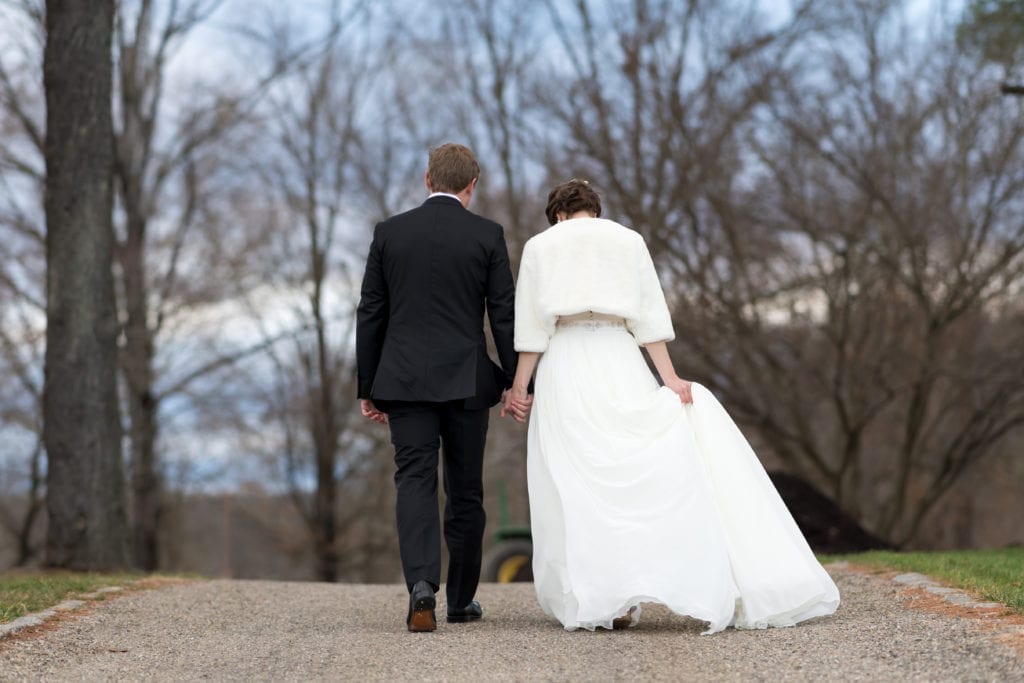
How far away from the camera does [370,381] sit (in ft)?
18.6

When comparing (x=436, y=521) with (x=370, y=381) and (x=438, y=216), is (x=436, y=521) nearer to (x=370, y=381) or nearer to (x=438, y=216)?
(x=370, y=381)

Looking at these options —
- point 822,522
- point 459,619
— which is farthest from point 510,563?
point 459,619

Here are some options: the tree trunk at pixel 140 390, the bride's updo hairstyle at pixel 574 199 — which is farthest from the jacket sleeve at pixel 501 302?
the tree trunk at pixel 140 390

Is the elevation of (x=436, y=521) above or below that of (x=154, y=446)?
below

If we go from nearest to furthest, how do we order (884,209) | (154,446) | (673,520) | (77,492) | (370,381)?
(673,520), (370,381), (77,492), (884,209), (154,446)

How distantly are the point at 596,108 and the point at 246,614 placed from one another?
39.0ft

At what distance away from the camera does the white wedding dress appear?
5172mm

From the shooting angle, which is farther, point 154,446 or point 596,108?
point 154,446

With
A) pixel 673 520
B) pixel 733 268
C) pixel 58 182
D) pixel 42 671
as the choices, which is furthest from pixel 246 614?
A: pixel 733 268

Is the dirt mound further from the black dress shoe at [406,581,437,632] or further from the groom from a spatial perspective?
the black dress shoe at [406,581,437,632]

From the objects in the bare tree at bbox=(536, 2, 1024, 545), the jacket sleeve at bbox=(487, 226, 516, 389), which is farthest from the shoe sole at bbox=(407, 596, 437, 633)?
the bare tree at bbox=(536, 2, 1024, 545)

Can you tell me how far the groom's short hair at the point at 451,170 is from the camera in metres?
5.75

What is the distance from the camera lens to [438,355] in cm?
552

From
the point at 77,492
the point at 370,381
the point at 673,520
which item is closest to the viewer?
the point at 673,520
